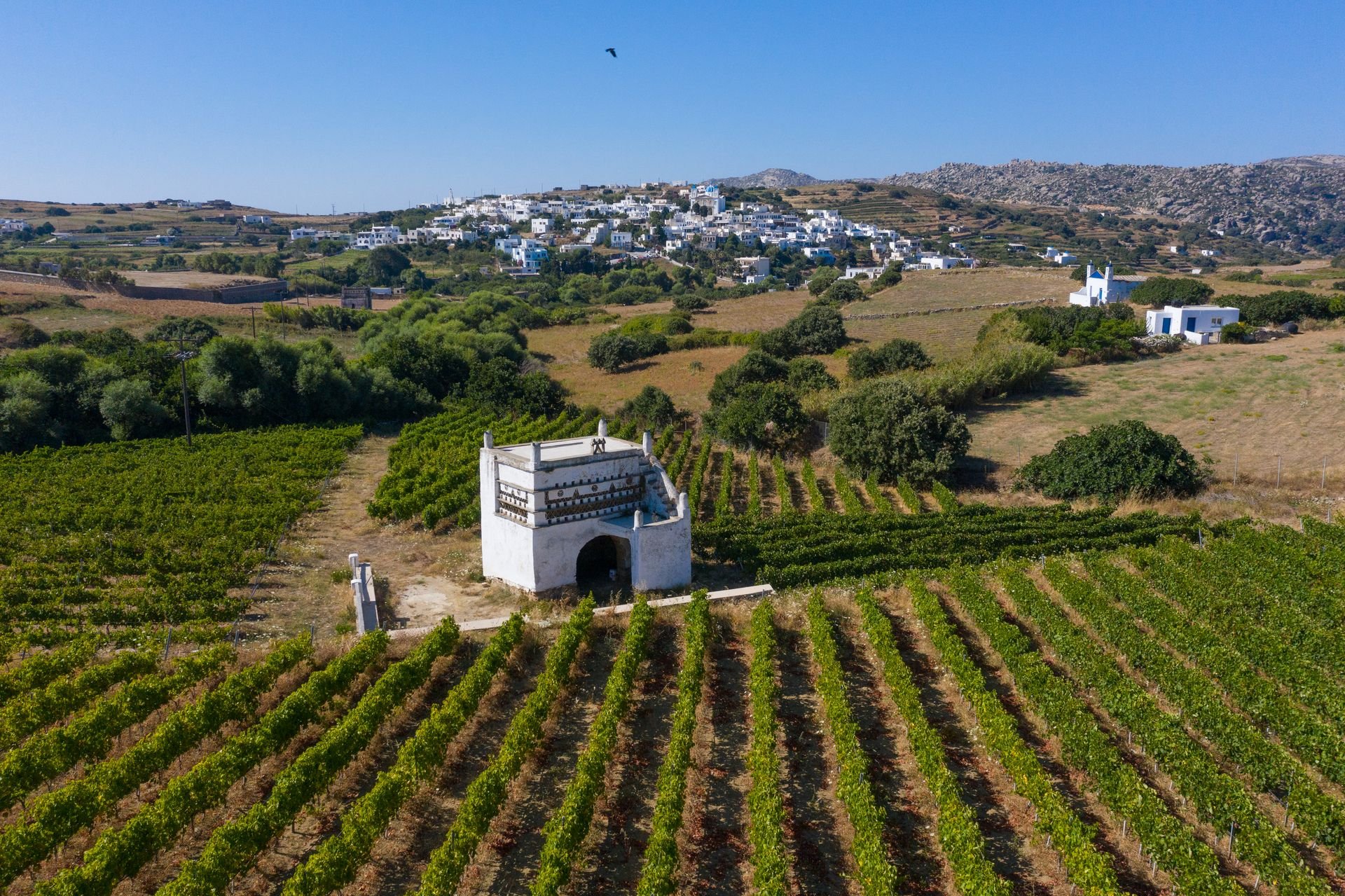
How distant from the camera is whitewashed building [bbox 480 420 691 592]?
22.8 metres

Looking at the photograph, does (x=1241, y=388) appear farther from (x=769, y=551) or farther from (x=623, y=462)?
(x=623, y=462)

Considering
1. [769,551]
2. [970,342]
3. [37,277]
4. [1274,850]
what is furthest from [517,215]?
[1274,850]

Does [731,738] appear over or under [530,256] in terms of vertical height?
under

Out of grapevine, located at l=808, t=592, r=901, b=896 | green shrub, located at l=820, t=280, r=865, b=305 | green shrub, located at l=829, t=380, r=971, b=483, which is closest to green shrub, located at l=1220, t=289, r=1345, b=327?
green shrub, located at l=820, t=280, r=865, b=305

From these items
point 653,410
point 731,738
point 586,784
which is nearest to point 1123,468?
point 731,738

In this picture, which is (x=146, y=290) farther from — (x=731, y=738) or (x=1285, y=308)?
(x=1285, y=308)

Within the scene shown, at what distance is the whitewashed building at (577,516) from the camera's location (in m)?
22.8

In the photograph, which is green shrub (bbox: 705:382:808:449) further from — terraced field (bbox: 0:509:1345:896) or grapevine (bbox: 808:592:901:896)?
grapevine (bbox: 808:592:901:896)

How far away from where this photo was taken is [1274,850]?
12156 millimetres

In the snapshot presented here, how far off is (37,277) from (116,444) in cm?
6086

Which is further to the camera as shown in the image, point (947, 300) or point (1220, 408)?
point (947, 300)

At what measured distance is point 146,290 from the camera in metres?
84.2

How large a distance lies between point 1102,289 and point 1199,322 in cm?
1009

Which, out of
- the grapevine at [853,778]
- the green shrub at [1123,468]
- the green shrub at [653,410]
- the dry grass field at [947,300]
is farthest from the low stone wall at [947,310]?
the grapevine at [853,778]
